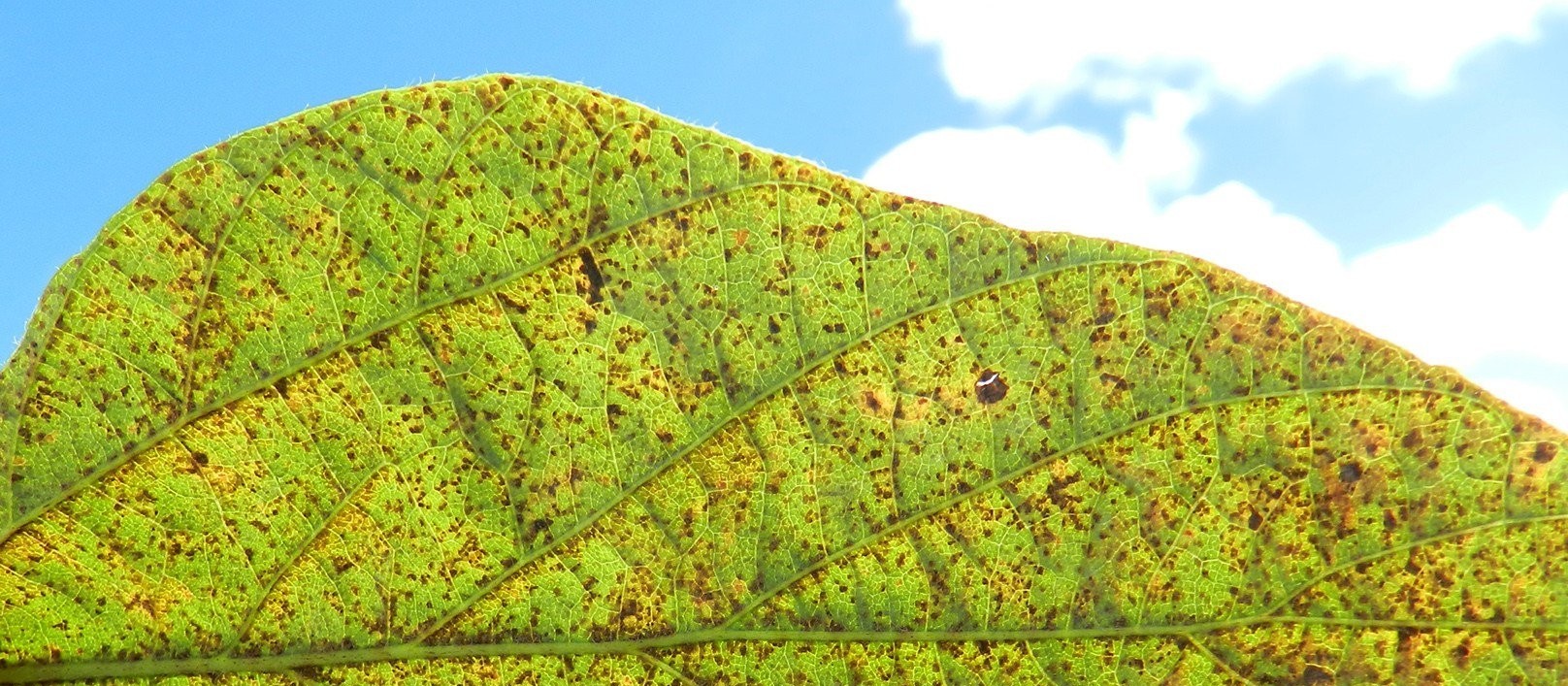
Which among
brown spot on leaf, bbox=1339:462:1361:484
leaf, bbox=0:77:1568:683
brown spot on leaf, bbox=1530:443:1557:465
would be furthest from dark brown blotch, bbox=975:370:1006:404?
brown spot on leaf, bbox=1530:443:1557:465

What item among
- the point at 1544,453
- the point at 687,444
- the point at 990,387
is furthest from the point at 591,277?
the point at 1544,453

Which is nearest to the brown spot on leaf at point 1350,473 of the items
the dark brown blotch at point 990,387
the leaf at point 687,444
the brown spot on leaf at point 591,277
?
the leaf at point 687,444

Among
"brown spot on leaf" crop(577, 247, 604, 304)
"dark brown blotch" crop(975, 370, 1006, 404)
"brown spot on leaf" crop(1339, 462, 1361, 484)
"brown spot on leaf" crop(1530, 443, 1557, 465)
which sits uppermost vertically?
"brown spot on leaf" crop(577, 247, 604, 304)

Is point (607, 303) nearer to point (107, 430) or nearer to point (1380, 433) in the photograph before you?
point (107, 430)

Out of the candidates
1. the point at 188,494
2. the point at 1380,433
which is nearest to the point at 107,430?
the point at 188,494

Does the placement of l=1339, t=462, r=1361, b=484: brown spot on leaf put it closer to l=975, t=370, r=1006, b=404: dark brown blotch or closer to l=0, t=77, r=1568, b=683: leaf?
l=0, t=77, r=1568, b=683: leaf

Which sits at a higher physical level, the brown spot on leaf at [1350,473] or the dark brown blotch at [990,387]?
the dark brown blotch at [990,387]

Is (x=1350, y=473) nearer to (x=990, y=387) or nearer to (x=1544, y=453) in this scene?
(x=1544, y=453)

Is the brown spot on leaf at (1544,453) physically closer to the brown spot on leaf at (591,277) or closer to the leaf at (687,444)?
the leaf at (687,444)
